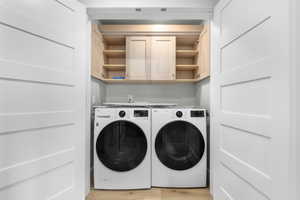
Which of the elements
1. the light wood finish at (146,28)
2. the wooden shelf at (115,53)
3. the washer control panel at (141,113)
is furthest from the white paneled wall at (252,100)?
the wooden shelf at (115,53)

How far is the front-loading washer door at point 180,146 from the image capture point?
1906 mm

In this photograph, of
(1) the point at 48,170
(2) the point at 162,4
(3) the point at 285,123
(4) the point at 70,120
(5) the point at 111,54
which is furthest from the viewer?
(5) the point at 111,54

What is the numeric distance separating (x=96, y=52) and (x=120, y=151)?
4.33ft

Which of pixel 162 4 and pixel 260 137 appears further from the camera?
pixel 162 4

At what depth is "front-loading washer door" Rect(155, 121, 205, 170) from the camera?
1.91 m

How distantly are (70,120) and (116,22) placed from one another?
201 centimetres

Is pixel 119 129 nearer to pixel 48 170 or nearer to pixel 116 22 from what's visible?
pixel 48 170

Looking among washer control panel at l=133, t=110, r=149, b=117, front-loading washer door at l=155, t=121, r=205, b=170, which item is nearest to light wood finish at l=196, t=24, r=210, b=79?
front-loading washer door at l=155, t=121, r=205, b=170

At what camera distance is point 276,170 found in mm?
782

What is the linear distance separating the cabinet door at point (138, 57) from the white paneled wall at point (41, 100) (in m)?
1.08

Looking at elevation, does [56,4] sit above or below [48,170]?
above

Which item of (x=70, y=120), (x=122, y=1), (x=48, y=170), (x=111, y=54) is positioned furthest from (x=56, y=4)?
(x=111, y=54)

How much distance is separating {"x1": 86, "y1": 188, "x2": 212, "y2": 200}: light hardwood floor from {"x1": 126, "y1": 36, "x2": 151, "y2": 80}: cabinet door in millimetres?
1532

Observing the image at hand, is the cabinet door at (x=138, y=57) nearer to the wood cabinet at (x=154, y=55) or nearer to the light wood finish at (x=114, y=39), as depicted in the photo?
the wood cabinet at (x=154, y=55)
